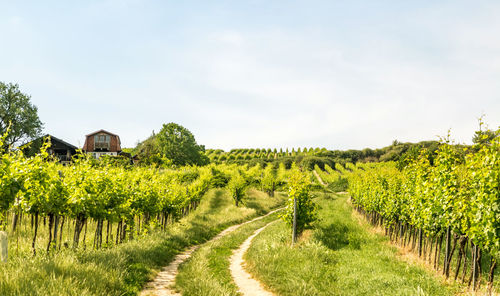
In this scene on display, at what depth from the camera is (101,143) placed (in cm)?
6009

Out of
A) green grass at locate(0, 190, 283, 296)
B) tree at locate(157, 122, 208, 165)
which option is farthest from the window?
→ green grass at locate(0, 190, 283, 296)

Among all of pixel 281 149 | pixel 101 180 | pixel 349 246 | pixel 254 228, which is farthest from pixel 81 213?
pixel 281 149

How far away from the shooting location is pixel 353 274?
9805 mm

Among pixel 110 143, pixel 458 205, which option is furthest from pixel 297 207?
pixel 110 143

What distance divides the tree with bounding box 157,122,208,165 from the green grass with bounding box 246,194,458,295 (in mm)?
48471

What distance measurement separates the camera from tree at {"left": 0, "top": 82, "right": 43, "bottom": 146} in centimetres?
3944

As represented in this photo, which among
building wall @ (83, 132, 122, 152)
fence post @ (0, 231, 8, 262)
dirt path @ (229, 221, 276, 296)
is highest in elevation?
building wall @ (83, 132, 122, 152)

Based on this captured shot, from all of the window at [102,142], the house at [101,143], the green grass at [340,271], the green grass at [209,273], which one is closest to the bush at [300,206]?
the green grass at [340,271]

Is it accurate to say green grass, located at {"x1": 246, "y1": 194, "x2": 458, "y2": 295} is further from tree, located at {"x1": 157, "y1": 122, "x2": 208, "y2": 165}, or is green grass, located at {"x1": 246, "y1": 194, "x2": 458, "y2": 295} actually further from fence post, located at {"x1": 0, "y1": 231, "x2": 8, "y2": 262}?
tree, located at {"x1": 157, "y1": 122, "x2": 208, "y2": 165}

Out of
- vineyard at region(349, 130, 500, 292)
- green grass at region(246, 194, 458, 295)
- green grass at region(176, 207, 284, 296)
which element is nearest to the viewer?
vineyard at region(349, 130, 500, 292)

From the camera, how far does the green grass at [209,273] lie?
8773mm

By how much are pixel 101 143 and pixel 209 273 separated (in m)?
57.5

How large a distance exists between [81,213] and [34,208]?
175 cm

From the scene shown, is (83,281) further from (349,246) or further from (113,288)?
(349,246)
